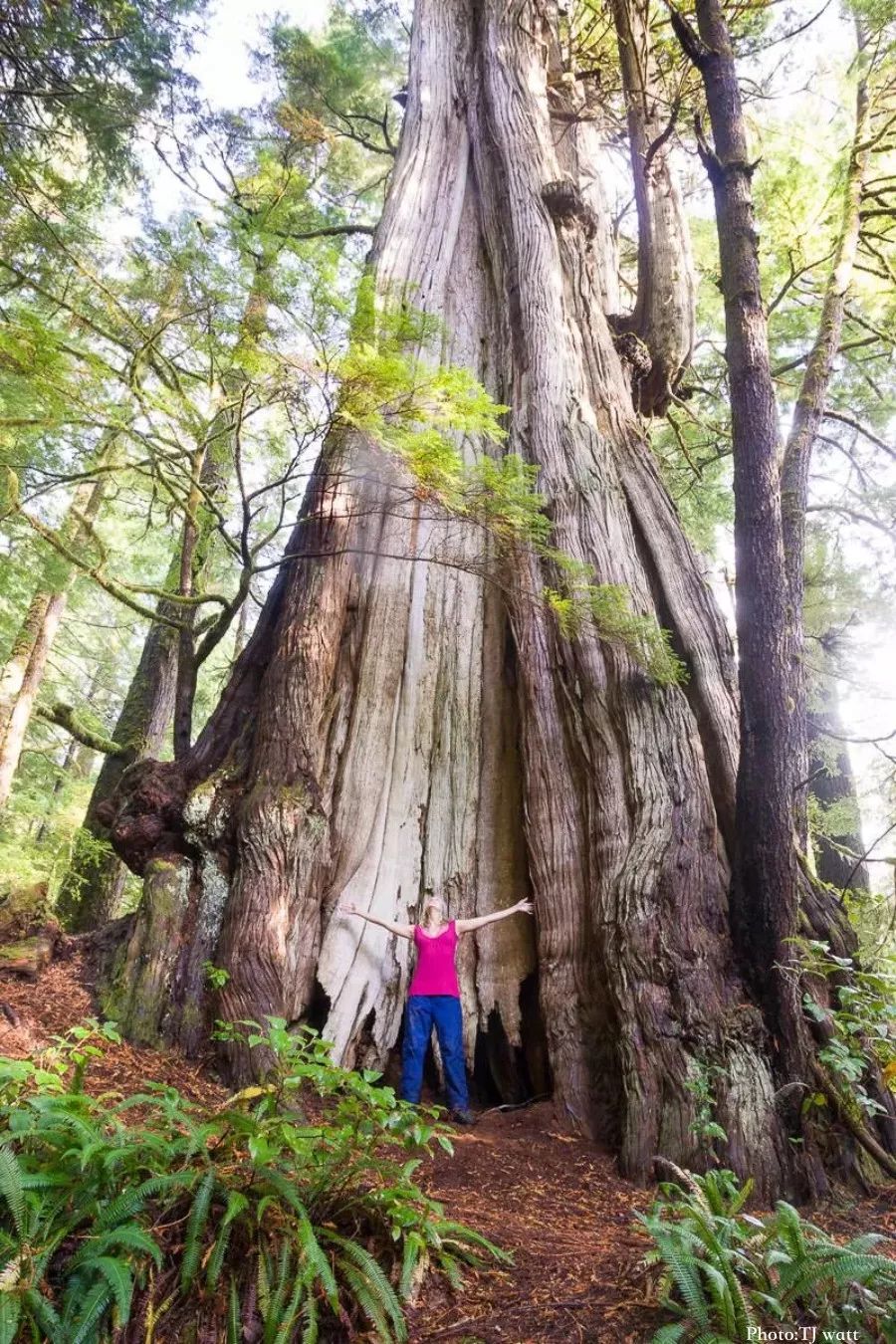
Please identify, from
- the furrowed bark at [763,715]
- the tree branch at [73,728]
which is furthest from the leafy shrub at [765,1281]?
the tree branch at [73,728]

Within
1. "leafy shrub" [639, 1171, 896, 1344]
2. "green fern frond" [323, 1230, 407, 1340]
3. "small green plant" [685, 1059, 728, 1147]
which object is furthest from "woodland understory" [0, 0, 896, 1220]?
"green fern frond" [323, 1230, 407, 1340]

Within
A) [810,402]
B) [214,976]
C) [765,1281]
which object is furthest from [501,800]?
[810,402]

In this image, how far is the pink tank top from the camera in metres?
4.10

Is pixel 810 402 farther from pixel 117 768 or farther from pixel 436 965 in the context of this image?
pixel 117 768

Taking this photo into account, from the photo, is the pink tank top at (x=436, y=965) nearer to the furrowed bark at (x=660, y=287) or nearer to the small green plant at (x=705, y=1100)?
the small green plant at (x=705, y=1100)

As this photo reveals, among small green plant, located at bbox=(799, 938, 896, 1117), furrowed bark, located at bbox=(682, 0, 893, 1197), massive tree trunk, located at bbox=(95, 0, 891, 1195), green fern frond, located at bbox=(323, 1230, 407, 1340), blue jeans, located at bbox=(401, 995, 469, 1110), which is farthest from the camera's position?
blue jeans, located at bbox=(401, 995, 469, 1110)

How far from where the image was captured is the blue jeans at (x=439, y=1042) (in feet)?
13.0

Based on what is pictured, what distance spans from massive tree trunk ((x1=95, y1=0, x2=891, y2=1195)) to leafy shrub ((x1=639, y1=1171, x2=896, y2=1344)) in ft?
3.92

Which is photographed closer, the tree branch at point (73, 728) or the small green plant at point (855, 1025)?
the small green plant at point (855, 1025)

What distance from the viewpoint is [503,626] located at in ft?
17.7

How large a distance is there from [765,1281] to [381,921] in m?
2.56

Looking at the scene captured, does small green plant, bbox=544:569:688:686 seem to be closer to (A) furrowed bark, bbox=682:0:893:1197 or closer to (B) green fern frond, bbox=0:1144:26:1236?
(A) furrowed bark, bbox=682:0:893:1197

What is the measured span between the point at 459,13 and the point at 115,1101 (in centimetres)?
1110

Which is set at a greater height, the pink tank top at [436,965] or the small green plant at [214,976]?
the pink tank top at [436,965]
